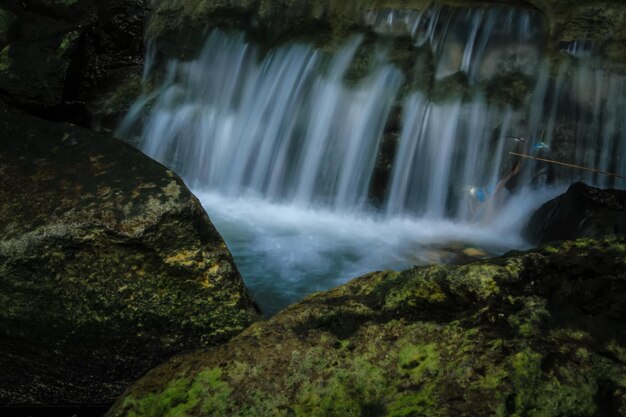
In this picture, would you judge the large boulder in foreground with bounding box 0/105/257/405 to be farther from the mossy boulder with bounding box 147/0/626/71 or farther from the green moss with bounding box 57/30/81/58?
the mossy boulder with bounding box 147/0/626/71

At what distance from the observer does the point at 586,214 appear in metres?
5.07

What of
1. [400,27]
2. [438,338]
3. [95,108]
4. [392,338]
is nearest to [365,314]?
[392,338]

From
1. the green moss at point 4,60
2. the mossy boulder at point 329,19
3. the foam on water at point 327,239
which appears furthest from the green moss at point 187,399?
the mossy boulder at point 329,19

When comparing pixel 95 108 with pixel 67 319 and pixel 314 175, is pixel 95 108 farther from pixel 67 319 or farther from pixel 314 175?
pixel 67 319

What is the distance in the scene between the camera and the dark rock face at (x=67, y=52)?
6.86 m

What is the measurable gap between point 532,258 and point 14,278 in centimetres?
270

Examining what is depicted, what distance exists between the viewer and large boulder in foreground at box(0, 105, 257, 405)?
9.94 ft

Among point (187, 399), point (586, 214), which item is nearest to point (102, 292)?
point (187, 399)

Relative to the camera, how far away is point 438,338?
2.09m

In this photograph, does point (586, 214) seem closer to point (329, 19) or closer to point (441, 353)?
point (441, 353)

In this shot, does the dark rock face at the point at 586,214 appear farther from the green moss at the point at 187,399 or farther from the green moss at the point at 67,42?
the green moss at the point at 67,42

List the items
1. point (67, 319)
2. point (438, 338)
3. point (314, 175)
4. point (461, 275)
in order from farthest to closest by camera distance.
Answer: point (314, 175), point (67, 319), point (461, 275), point (438, 338)

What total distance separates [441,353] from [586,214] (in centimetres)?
371

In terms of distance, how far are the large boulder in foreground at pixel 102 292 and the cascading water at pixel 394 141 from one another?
2356 mm
